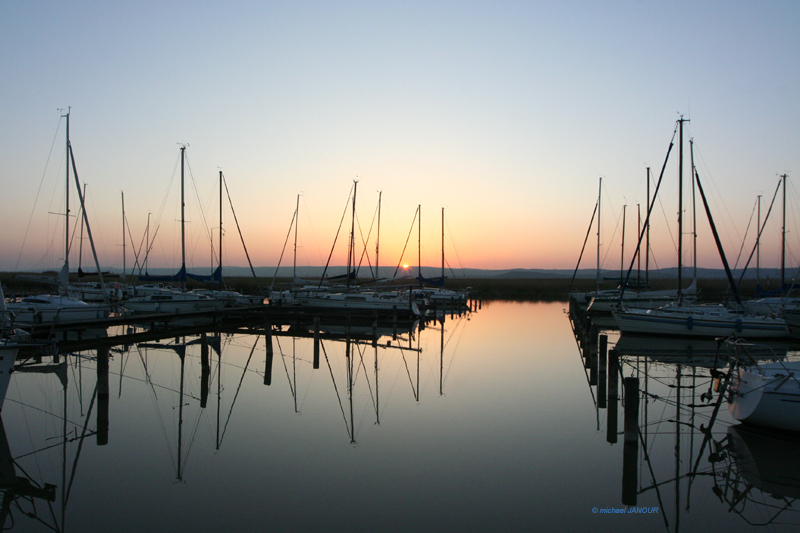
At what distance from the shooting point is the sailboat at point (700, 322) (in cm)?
2711

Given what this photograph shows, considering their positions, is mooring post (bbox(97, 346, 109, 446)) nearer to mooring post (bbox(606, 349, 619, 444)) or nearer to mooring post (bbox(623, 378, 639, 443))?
mooring post (bbox(623, 378, 639, 443))

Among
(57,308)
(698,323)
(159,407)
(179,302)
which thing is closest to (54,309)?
(57,308)

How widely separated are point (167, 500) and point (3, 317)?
25.7ft

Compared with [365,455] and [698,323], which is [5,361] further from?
[698,323]

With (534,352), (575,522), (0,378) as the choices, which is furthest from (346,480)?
(534,352)

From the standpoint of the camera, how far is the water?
859 centimetres

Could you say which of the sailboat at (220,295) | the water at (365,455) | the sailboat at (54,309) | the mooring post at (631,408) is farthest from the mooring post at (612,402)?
the sailboat at (220,295)

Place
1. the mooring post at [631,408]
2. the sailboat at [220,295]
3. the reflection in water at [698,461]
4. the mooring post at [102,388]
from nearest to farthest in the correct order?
the reflection in water at [698,461]
the mooring post at [631,408]
the mooring post at [102,388]
the sailboat at [220,295]

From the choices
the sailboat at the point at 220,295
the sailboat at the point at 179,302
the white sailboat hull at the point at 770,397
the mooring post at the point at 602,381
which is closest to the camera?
the white sailboat hull at the point at 770,397

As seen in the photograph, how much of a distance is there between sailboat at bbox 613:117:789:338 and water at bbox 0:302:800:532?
892 cm

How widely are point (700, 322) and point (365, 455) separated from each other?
882 inches

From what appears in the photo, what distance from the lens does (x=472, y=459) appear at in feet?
36.1

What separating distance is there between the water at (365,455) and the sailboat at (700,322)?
8.92 m

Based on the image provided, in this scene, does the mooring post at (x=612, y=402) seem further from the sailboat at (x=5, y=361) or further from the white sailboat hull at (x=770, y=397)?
the sailboat at (x=5, y=361)
